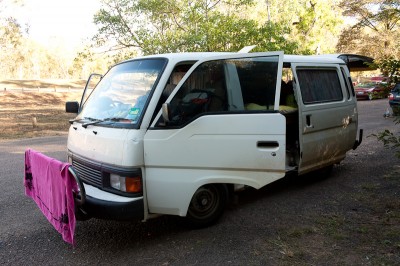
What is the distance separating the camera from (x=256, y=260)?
3654mm

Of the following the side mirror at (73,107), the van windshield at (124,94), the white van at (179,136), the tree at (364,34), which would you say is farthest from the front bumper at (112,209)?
the tree at (364,34)

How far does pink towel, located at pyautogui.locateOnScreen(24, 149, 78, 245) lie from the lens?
346cm

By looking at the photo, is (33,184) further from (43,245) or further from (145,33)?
(145,33)

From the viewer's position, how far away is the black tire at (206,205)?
4.27 metres

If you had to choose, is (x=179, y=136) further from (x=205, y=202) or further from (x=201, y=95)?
(x=205, y=202)

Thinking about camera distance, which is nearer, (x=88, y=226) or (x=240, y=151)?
(x=240, y=151)

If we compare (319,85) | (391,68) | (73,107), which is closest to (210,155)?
(73,107)

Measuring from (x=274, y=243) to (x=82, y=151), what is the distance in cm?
237

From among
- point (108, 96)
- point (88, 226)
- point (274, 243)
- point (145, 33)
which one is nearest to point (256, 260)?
point (274, 243)

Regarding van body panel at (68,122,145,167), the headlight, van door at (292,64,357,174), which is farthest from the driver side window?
van door at (292,64,357,174)

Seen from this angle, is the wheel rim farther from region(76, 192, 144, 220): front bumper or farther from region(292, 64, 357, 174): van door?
region(292, 64, 357, 174): van door

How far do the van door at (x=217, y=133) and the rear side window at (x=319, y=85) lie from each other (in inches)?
55.8

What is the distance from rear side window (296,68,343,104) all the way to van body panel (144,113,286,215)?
171 cm

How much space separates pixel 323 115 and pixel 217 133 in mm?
2438
